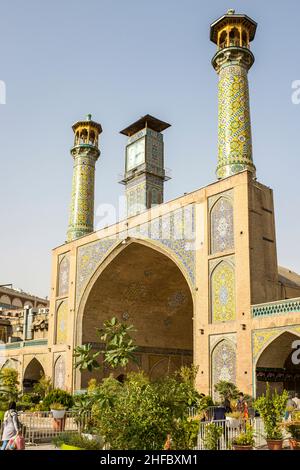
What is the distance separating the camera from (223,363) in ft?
61.6

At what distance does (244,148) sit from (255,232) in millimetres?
4242

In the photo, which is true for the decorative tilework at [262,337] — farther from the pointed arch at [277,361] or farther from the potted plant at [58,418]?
the potted plant at [58,418]

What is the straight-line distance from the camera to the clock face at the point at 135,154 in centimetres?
3117

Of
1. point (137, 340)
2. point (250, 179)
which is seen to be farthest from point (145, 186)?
point (250, 179)

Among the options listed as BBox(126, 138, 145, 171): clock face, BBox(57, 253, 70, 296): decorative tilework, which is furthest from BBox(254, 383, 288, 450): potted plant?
BBox(126, 138, 145, 171): clock face

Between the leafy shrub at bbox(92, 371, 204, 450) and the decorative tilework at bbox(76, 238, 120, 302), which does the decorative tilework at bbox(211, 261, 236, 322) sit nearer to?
the decorative tilework at bbox(76, 238, 120, 302)

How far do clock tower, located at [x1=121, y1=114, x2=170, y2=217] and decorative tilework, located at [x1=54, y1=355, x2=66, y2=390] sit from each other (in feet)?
29.8

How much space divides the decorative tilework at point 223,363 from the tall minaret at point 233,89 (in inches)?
276

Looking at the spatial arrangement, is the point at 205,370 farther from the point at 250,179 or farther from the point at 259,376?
the point at 250,179

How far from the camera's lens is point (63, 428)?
16188mm

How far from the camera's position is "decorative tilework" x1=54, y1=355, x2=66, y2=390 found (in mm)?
27641

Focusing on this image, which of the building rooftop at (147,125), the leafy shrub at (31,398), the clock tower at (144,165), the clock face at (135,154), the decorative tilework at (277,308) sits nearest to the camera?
the decorative tilework at (277,308)

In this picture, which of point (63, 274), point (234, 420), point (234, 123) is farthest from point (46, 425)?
point (234, 123)

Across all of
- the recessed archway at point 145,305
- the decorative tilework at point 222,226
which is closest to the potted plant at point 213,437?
the decorative tilework at point 222,226
